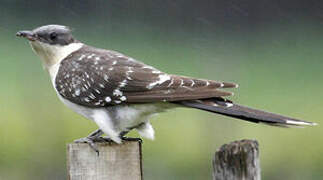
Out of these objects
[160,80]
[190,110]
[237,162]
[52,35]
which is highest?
[52,35]

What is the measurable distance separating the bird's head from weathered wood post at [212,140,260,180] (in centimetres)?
174

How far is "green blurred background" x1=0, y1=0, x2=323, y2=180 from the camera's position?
19.4 ft

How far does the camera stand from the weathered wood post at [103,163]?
4.11 metres

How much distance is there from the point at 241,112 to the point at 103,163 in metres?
0.70

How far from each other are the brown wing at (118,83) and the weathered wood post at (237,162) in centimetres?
83

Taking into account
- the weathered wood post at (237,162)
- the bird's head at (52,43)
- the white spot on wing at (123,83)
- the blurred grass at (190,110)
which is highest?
the bird's head at (52,43)

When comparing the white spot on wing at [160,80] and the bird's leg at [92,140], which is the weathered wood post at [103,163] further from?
the white spot on wing at [160,80]

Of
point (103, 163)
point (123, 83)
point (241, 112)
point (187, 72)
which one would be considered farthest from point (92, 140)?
point (187, 72)

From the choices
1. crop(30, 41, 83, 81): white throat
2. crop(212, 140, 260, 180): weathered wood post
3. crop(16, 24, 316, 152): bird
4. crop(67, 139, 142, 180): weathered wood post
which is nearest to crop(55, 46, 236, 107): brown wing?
crop(16, 24, 316, 152): bird

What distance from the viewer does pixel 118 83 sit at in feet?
15.7

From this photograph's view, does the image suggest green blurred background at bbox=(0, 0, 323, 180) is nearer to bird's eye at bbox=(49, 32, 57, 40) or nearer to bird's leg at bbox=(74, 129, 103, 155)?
bird's eye at bbox=(49, 32, 57, 40)

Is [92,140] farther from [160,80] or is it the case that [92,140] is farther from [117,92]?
[160,80]

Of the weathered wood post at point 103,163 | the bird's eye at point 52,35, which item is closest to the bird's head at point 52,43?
the bird's eye at point 52,35

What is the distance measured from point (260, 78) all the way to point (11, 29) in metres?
1.74
